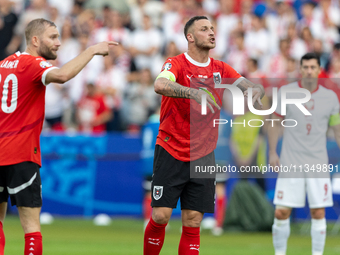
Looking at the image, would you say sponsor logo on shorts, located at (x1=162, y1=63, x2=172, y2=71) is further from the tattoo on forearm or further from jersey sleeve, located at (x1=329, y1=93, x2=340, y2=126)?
jersey sleeve, located at (x1=329, y1=93, x2=340, y2=126)

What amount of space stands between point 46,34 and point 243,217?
22.2 feet

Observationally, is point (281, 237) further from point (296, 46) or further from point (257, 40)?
point (257, 40)

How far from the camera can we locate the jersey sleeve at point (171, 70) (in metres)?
6.00

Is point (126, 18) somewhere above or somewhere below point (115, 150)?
above

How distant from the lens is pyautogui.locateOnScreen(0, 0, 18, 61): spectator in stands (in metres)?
16.2

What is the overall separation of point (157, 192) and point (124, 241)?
4.02m

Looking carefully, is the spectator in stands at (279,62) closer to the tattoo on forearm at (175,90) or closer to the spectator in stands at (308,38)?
the spectator in stands at (308,38)

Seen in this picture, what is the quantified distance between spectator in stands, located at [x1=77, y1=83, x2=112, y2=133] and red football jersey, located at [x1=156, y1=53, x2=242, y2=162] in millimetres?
7729

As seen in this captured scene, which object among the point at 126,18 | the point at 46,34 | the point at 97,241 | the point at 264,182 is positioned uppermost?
the point at 126,18

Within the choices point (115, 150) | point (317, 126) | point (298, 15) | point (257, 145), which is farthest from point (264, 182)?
point (298, 15)

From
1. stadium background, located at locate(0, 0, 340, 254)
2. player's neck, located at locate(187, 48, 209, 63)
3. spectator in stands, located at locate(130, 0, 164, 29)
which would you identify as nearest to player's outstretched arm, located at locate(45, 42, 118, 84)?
player's neck, located at locate(187, 48, 209, 63)

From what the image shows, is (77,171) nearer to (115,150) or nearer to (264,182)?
(115,150)

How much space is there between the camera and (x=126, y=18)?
16703 mm

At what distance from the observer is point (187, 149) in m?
6.31
